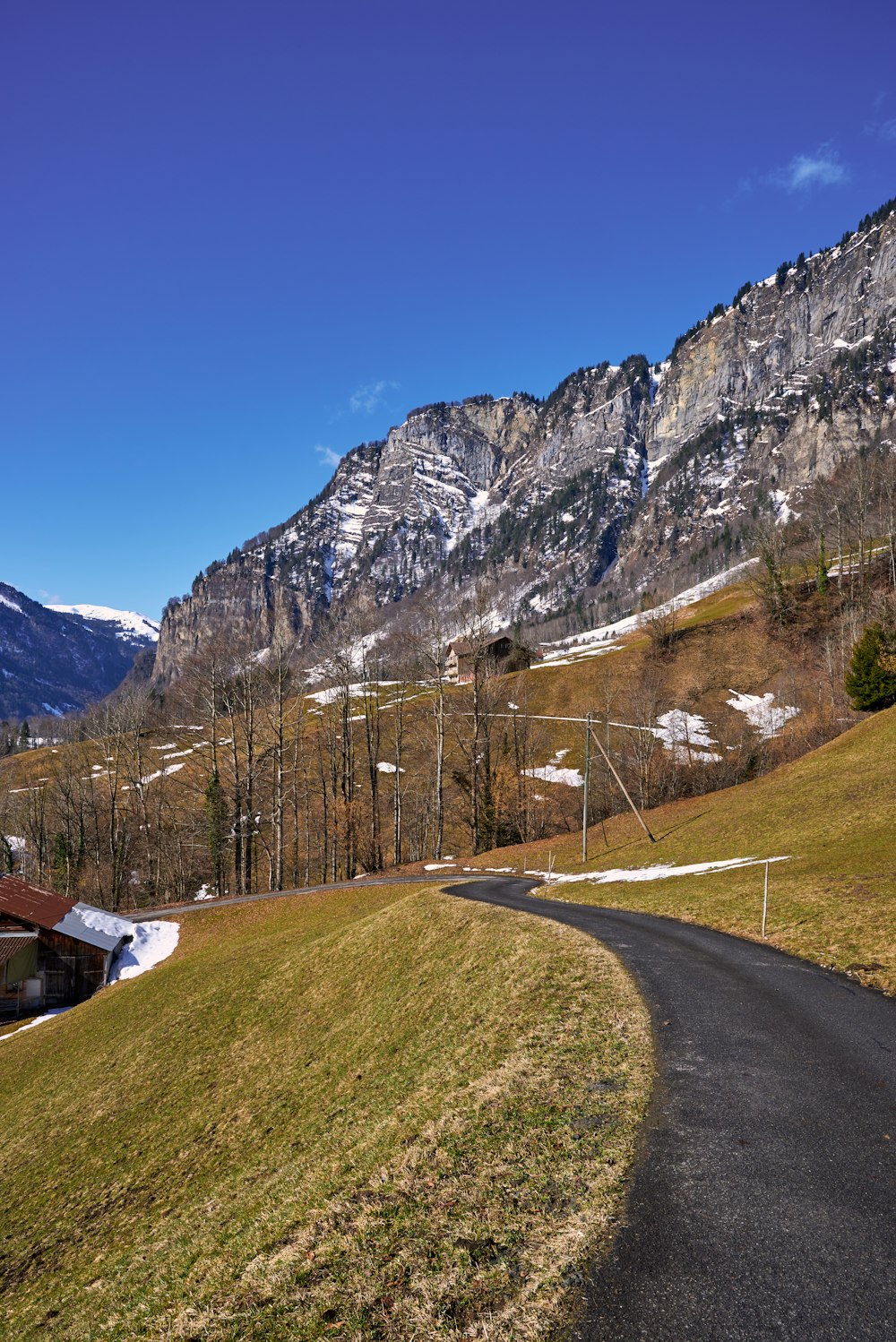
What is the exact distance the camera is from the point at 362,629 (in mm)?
61188

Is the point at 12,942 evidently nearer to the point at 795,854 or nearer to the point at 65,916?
the point at 65,916

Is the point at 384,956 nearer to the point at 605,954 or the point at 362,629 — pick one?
the point at 605,954

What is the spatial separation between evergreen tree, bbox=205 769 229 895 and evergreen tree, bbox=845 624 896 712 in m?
61.4

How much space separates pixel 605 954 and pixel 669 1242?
11994mm

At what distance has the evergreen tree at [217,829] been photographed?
6475 centimetres

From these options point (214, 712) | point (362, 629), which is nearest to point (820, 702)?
point (362, 629)

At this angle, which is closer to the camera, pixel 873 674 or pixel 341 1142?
pixel 341 1142

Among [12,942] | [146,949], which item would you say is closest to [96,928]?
[146,949]

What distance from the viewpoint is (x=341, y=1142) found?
35.8 feet

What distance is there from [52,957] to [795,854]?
158 feet

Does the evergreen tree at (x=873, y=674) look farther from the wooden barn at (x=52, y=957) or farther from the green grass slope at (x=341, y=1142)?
the wooden barn at (x=52, y=957)

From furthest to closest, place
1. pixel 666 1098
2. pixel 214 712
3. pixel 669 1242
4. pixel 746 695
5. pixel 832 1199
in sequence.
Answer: pixel 746 695 → pixel 214 712 → pixel 666 1098 → pixel 832 1199 → pixel 669 1242

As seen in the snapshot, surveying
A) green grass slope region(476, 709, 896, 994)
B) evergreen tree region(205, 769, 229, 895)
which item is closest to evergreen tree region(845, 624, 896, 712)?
green grass slope region(476, 709, 896, 994)

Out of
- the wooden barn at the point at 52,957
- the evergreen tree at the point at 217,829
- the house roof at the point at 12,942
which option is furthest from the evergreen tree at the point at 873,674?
the house roof at the point at 12,942
